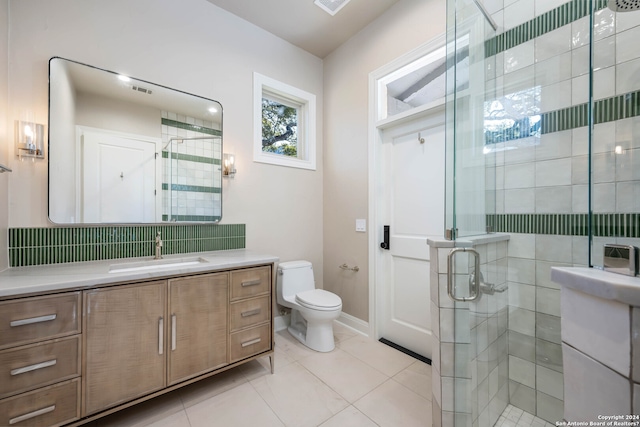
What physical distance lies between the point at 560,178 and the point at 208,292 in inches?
84.7

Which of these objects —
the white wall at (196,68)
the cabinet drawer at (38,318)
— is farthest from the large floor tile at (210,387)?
the white wall at (196,68)

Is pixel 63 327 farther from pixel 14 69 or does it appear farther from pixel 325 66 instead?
pixel 325 66

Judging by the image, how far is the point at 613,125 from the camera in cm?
117

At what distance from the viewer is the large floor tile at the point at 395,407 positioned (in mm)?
1404

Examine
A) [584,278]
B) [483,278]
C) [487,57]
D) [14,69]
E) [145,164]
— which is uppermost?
[487,57]

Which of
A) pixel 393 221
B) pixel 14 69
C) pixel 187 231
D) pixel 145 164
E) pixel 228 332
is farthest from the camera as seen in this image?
pixel 393 221

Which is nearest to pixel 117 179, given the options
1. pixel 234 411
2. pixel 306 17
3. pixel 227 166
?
pixel 227 166

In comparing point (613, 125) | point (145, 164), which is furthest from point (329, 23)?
point (613, 125)

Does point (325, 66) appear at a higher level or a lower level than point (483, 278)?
higher

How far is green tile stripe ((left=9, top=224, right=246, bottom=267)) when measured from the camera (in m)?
1.50

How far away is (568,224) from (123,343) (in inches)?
95.6

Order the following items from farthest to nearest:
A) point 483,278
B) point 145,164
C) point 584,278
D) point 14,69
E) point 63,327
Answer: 1. point 145,164
2. point 14,69
3. point 483,278
4. point 63,327
5. point 584,278

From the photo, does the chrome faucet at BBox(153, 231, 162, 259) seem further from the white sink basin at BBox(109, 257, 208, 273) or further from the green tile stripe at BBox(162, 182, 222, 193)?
the green tile stripe at BBox(162, 182, 222, 193)

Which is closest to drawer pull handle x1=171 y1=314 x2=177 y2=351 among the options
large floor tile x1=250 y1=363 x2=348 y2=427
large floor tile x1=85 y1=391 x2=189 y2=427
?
large floor tile x1=85 y1=391 x2=189 y2=427
